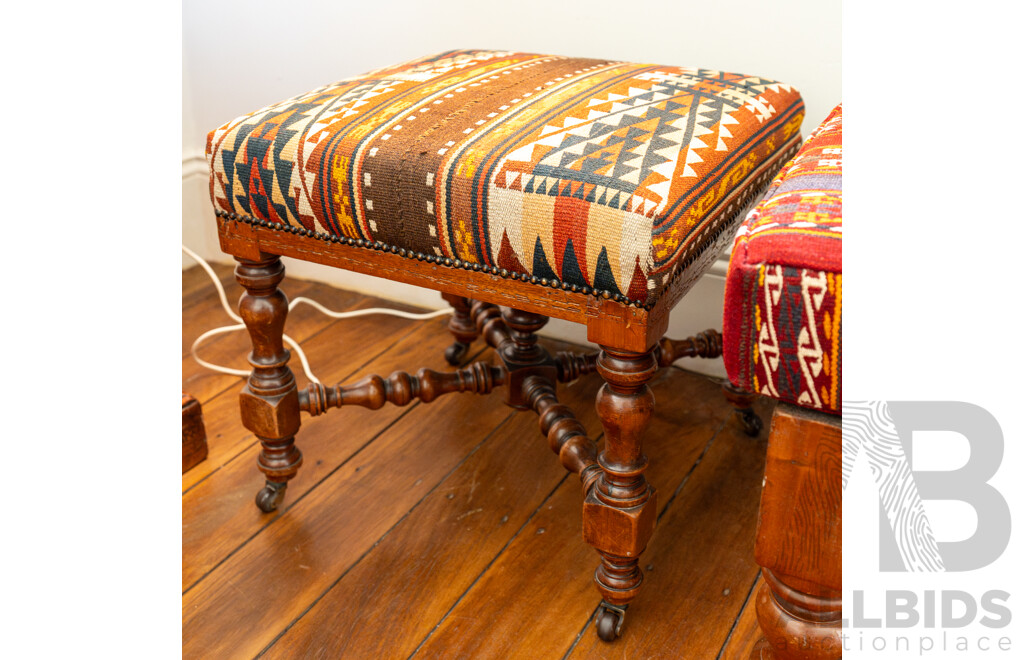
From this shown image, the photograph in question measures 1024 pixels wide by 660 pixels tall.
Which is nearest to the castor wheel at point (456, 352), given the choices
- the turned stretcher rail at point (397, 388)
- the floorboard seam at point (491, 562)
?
the turned stretcher rail at point (397, 388)

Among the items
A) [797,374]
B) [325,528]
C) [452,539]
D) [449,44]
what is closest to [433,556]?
[452,539]

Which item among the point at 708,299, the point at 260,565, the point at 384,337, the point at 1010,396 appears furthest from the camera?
the point at 384,337

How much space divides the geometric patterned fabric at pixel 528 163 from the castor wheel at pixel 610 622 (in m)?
0.34

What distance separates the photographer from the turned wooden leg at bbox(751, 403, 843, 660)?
20.6 inches

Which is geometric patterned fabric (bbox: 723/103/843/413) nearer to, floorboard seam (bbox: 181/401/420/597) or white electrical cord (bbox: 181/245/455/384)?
floorboard seam (bbox: 181/401/420/597)

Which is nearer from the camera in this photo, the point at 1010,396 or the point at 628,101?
the point at 1010,396

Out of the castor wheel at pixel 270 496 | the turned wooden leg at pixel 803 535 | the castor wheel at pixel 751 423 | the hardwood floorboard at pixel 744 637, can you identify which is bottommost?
the hardwood floorboard at pixel 744 637

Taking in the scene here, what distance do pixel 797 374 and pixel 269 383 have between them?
0.62 meters

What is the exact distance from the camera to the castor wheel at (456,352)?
52.4 inches

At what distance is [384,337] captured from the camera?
144 cm

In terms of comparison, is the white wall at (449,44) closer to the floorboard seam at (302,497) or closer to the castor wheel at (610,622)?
the floorboard seam at (302,497)

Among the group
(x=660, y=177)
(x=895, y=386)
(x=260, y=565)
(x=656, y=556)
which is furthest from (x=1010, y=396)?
(x=260, y=565)
